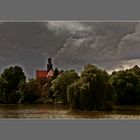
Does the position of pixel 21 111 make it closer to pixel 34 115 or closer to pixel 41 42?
pixel 34 115

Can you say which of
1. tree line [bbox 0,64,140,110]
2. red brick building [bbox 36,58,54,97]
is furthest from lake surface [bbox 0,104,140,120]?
red brick building [bbox 36,58,54,97]

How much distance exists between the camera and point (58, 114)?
4734 mm

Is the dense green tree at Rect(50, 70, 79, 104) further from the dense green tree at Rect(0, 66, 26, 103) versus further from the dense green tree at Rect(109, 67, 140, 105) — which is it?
the dense green tree at Rect(109, 67, 140, 105)

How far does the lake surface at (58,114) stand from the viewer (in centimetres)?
473

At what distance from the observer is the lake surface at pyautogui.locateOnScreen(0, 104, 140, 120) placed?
15.5ft

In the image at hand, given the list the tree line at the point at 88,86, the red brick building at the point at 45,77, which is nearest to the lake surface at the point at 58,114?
the tree line at the point at 88,86

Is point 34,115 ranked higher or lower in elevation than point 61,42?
lower

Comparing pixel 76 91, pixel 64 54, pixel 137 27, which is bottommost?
pixel 76 91

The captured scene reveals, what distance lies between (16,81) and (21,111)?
1.43 feet

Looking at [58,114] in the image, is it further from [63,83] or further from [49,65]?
[49,65]

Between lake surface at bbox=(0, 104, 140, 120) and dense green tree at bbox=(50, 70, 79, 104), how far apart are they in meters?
0.16

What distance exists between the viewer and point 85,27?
4.71m

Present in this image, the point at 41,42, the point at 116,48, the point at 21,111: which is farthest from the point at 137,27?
the point at 21,111

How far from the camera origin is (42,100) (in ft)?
15.9
